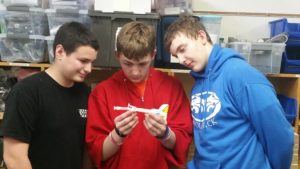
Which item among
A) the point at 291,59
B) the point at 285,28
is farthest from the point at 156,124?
the point at 285,28

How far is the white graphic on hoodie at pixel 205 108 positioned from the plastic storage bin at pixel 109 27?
790 millimetres

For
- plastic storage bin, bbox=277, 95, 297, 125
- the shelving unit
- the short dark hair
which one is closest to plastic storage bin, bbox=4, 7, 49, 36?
the short dark hair

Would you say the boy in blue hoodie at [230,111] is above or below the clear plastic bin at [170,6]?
below

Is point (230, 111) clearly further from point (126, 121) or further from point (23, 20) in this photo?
point (23, 20)

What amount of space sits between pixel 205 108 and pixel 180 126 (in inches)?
7.6

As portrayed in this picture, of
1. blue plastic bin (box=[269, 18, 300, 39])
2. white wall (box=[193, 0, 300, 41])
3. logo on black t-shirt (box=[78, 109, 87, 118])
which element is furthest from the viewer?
white wall (box=[193, 0, 300, 41])

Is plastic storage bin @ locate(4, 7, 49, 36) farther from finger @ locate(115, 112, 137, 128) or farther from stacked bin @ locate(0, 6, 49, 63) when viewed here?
finger @ locate(115, 112, 137, 128)

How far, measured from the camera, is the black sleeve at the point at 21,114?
1.33 m

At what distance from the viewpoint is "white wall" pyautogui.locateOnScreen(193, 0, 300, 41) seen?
8.70ft

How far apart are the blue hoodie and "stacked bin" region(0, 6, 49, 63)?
1343mm

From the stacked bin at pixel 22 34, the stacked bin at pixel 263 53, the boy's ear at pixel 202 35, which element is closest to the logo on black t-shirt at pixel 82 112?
the boy's ear at pixel 202 35

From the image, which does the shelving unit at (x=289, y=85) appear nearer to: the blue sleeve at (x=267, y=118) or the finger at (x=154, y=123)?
the blue sleeve at (x=267, y=118)

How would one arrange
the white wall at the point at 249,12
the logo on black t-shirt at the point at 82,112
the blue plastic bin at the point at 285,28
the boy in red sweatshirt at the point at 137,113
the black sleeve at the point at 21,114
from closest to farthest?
1. the black sleeve at the point at 21,114
2. the boy in red sweatshirt at the point at 137,113
3. the logo on black t-shirt at the point at 82,112
4. the blue plastic bin at the point at 285,28
5. the white wall at the point at 249,12

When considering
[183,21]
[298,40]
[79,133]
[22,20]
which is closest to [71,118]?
[79,133]
